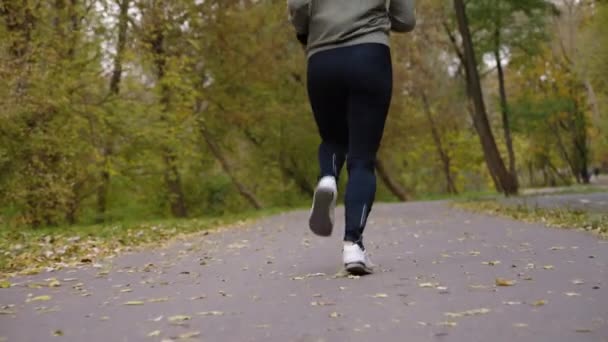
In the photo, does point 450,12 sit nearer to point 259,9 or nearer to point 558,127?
point 259,9

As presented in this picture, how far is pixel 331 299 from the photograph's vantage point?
373 cm

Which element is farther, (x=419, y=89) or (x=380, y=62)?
(x=419, y=89)

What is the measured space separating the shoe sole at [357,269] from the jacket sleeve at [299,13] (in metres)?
1.69

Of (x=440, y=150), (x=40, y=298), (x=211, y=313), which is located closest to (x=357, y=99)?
(x=211, y=313)

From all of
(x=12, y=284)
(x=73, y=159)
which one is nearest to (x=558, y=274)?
(x=12, y=284)

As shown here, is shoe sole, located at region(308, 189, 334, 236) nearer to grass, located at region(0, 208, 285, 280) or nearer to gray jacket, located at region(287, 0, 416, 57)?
gray jacket, located at region(287, 0, 416, 57)

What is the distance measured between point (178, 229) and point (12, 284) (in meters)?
7.66

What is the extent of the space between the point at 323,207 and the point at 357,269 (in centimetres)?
51

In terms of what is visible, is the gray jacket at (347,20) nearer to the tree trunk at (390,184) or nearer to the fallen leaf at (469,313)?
the fallen leaf at (469,313)

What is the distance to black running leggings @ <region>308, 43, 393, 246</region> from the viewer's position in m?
4.84

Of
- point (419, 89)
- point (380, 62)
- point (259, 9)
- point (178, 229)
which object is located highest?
point (259, 9)

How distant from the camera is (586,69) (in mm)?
32938

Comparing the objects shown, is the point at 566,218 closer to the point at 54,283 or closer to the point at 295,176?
the point at 54,283

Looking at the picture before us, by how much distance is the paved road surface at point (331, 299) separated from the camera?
9.71 feet
